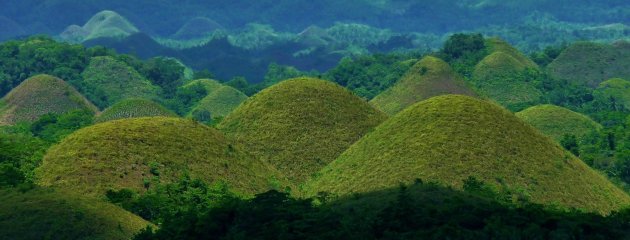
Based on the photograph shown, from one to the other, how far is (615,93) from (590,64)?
1817 cm

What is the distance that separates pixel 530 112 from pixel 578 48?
66963 millimetres

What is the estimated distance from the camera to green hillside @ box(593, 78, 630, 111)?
156 metres

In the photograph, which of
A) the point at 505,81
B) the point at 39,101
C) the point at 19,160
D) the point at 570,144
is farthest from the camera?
the point at 505,81

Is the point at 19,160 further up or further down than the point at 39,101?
further down

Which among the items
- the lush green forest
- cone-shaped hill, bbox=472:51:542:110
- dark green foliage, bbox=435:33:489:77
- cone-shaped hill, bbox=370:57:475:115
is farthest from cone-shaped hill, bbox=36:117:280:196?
dark green foliage, bbox=435:33:489:77

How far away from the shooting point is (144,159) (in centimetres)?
6875

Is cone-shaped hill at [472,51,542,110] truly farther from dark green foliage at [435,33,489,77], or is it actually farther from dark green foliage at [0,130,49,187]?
dark green foliage at [0,130,49,187]

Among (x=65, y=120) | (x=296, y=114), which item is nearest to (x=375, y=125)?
(x=296, y=114)

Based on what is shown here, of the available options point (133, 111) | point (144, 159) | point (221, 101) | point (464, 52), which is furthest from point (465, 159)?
point (464, 52)

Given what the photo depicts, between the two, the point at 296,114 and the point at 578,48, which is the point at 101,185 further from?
the point at 578,48

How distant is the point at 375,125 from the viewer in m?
84.6

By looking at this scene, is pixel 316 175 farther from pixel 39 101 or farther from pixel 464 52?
pixel 464 52

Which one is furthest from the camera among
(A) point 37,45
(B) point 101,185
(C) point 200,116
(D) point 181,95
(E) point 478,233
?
(A) point 37,45

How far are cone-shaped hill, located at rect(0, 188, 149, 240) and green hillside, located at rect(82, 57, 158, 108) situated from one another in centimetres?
9847
